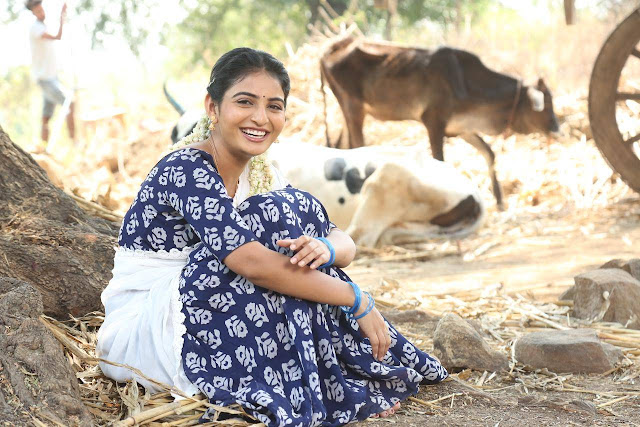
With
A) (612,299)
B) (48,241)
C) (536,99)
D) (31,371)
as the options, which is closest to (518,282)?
(612,299)

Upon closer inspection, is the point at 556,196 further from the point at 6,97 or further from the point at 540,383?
the point at 6,97

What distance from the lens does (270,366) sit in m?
2.40

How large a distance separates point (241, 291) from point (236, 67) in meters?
0.74

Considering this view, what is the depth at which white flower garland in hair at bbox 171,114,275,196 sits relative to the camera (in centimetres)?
266

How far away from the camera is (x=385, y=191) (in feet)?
21.0

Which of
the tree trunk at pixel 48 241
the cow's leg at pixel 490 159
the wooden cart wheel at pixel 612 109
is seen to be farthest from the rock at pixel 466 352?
the cow's leg at pixel 490 159

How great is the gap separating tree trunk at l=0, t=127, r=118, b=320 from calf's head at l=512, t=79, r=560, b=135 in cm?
614

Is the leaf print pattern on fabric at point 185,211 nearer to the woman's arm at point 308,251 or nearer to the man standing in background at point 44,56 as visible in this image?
the woman's arm at point 308,251

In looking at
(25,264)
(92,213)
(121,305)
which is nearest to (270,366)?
(121,305)

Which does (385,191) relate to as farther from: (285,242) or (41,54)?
(41,54)

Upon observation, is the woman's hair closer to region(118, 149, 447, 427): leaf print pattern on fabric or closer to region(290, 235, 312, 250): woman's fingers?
region(118, 149, 447, 427): leaf print pattern on fabric

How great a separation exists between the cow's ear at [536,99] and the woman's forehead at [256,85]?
21.4ft

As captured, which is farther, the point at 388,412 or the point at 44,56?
the point at 44,56

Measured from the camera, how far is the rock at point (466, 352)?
122 inches
